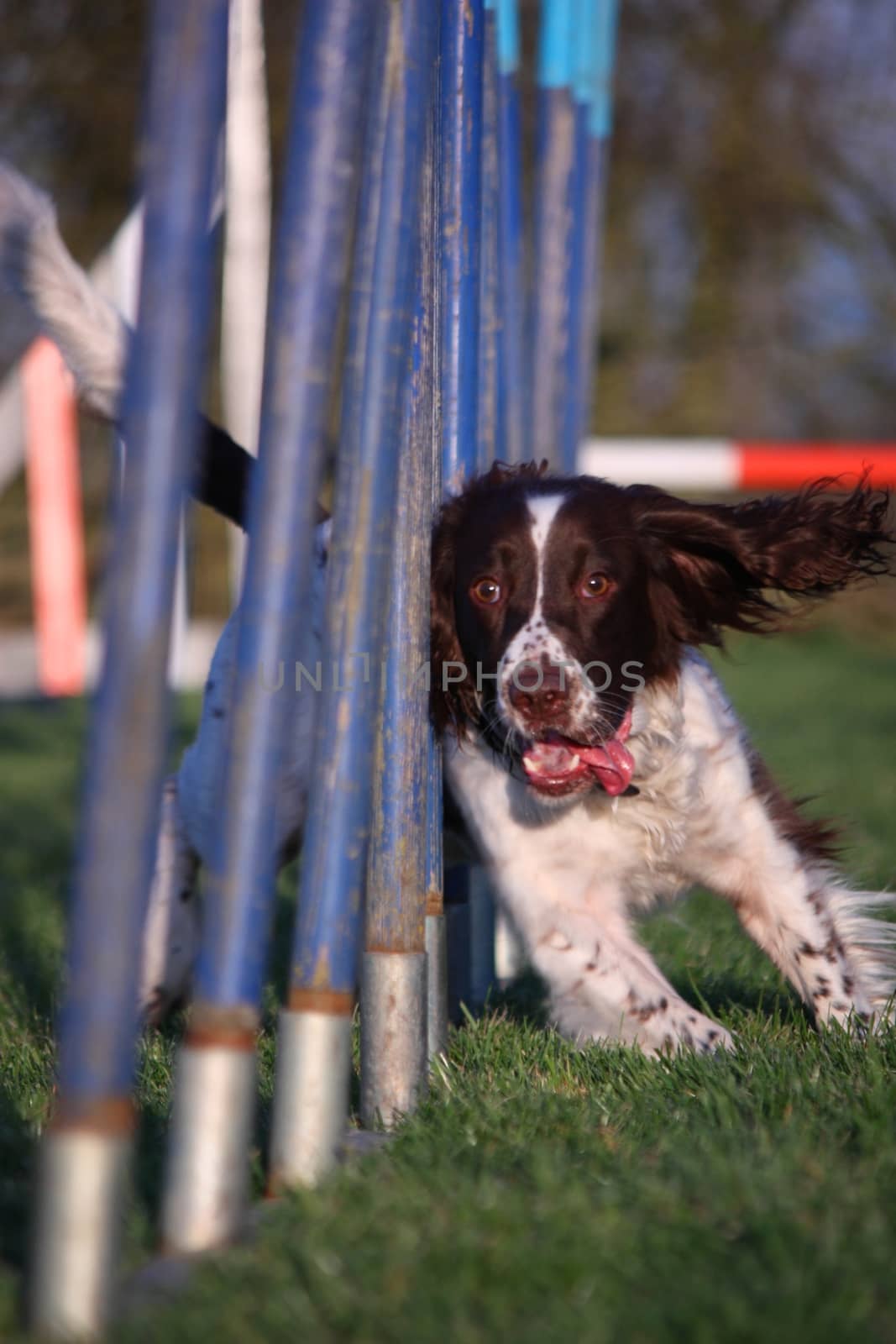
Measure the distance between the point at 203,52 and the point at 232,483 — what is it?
1520 mm

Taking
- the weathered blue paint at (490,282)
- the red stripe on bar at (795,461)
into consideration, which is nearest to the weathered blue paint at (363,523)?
the weathered blue paint at (490,282)

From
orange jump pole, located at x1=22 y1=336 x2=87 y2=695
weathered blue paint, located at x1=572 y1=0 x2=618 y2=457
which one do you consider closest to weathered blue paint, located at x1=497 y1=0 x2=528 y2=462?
weathered blue paint, located at x1=572 y1=0 x2=618 y2=457

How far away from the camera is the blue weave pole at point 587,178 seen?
5.04m

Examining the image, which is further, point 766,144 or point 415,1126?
point 766,144

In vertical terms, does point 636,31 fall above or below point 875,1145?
above

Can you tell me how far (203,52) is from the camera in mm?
1382

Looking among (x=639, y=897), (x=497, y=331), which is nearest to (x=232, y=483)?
(x=497, y=331)

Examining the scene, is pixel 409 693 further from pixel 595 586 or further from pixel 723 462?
pixel 723 462

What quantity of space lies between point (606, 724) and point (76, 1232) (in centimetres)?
157

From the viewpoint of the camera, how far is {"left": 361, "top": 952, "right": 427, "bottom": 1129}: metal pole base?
2.02m

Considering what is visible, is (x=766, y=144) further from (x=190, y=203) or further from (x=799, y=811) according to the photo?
(x=190, y=203)

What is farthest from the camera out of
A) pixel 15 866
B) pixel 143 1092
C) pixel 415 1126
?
pixel 15 866

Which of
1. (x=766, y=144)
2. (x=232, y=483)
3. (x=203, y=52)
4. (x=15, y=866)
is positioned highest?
(x=766, y=144)

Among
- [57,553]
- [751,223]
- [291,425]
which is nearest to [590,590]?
[291,425]
